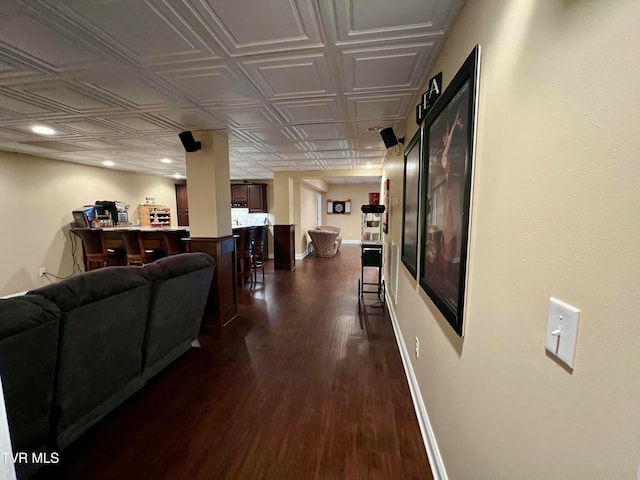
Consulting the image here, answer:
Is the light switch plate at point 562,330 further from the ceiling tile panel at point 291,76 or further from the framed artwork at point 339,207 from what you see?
the framed artwork at point 339,207

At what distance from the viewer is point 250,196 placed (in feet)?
25.4

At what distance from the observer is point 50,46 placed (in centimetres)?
155

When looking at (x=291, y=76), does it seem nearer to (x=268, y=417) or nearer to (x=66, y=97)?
(x=66, y=97)

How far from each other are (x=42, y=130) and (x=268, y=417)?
400 cm

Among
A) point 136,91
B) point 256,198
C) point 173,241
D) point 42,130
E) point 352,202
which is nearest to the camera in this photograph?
point 136,91

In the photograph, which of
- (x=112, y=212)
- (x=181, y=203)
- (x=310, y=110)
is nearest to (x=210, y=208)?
(x=310, y=110)

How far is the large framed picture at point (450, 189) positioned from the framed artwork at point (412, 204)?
28 cm

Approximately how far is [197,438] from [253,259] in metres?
3.85

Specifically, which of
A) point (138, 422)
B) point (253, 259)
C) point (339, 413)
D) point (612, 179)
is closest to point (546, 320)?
point (612, 179)

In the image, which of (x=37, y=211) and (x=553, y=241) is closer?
(x=553, y=241)

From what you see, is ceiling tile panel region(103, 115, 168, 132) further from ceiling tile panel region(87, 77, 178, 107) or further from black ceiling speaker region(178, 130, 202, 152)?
ceiling tile panel region(87, 77, 178, 107)

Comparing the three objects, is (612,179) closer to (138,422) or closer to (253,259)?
(138,422)

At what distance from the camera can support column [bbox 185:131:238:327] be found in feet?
10.2

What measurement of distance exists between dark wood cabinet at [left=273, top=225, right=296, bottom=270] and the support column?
2956 mm
